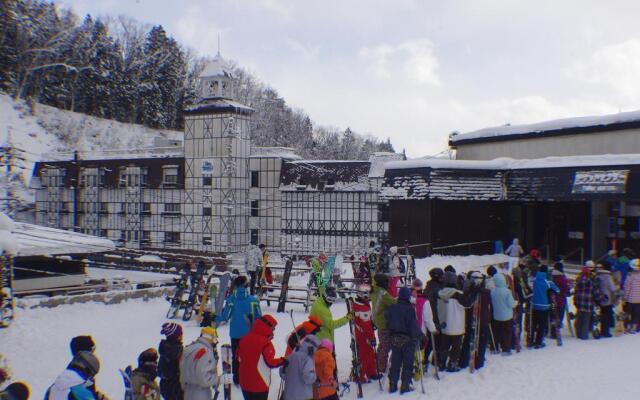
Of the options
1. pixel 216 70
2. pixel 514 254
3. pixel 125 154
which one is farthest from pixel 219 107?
pixel 514 254

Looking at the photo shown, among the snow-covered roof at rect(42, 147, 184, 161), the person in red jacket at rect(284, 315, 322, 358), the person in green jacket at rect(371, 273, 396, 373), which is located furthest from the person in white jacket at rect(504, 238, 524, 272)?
the snow-covered roof at rect(42, 147, 184, 161)

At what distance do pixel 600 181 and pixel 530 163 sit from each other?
10.4 feet

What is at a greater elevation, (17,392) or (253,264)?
(17,392)

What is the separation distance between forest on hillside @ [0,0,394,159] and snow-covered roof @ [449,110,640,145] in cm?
4077

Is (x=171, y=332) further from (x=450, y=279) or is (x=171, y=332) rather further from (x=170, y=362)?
(x=450, y=279)

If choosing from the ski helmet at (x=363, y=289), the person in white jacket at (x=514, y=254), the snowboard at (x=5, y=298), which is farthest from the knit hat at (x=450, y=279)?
the person in white jacket at (x=514, y=254)

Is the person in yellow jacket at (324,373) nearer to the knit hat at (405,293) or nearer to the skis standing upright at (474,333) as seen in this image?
→ the knit hat at (405,293)

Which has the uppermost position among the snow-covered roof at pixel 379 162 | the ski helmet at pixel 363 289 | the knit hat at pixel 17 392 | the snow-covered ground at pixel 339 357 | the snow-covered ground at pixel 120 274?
the snow-covered roof at pixel 379 162

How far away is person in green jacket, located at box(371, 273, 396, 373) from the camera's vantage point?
825 centimetres

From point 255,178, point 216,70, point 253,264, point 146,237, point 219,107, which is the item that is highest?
point 216,70

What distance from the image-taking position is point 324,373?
6.40 meters

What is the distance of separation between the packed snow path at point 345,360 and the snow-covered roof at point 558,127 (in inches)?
529

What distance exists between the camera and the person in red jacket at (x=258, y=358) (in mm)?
6336

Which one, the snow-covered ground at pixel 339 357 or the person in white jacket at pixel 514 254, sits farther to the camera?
the person in white jacket at pixel 514 254
